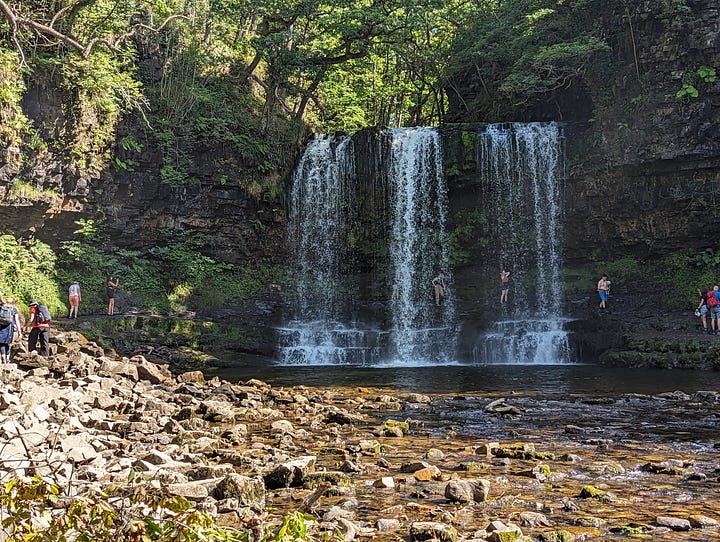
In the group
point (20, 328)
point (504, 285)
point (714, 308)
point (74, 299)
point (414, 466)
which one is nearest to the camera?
point (414, 466)

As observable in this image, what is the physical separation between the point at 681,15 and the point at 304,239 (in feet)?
53.6

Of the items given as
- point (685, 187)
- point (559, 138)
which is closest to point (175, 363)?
point (559, 138)

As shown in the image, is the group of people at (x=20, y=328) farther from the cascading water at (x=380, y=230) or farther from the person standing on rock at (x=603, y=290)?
the person standing on rock at (x=603, y=290)

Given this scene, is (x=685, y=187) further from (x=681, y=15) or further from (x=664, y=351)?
(x=664, y=351)

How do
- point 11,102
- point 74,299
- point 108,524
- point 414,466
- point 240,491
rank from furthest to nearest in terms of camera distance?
point 11,102 < point 74,299 < point 414,466 < point 240,491 < point 108,524

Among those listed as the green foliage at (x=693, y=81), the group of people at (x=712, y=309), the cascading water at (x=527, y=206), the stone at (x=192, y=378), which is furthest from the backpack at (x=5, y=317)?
the green foliage at (x=693, y=81)

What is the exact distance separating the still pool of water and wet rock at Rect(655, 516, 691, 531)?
311 inches

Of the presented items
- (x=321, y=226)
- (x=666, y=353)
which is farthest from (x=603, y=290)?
(x=321, y=226)

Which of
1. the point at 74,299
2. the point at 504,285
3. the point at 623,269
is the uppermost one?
the point at 623,269

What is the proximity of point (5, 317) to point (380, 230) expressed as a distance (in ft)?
52.2

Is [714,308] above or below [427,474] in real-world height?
above

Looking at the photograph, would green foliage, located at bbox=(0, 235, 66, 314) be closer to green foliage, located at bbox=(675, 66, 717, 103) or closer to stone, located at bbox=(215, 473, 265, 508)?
stone, located at bbox=(215, 473, 265, 508)

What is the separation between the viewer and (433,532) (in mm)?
4512

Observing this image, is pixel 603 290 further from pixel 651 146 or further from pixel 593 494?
pixel 593 494
